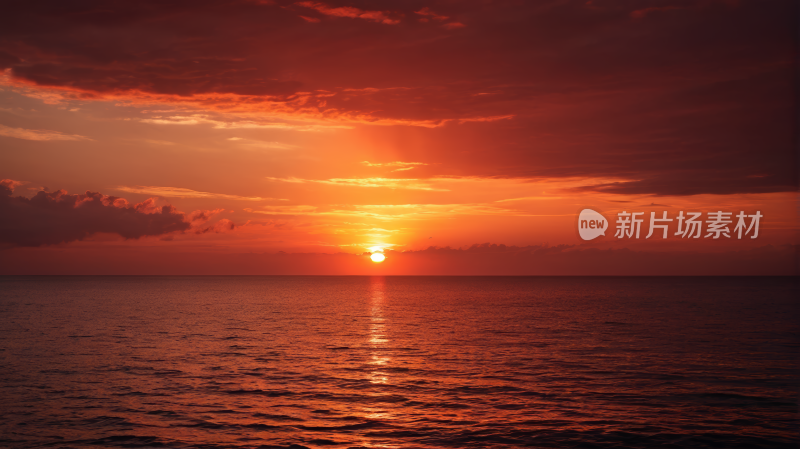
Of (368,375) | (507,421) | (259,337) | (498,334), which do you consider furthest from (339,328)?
(507,421)

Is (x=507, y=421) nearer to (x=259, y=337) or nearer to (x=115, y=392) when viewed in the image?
(x=115, y=392)

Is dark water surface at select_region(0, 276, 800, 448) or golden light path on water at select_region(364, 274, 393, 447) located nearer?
dark water surface at select_region(0, 276, 800, 448)

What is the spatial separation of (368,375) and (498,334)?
108ft

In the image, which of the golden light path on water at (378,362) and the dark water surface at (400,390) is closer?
the dark water surface at (400,390)

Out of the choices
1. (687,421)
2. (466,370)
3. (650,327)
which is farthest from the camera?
(650,327)

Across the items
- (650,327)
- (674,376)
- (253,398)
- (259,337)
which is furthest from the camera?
(650,327)

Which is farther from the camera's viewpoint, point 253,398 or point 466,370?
point 466,370

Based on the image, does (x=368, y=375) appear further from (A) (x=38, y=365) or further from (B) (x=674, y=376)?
(A) (x=38, y=365)

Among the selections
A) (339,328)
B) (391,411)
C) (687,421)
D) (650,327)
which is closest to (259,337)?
(339,328)

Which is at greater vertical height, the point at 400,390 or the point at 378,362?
the point at 400,390

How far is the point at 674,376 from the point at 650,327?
41268mm

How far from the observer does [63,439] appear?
2653cm

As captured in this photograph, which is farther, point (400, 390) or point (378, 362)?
point (378, 362)

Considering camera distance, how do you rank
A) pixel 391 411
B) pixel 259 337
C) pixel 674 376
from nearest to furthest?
pixel 391 411 < pixel 674 376 < pixel 259 337
